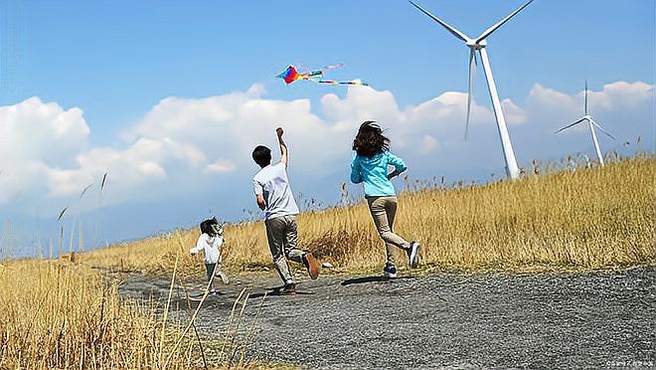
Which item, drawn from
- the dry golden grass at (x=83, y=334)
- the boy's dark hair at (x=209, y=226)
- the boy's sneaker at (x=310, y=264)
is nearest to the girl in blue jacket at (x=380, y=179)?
the boy's sneaker at (x=310, y=264)

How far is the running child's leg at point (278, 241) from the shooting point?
8875 mm

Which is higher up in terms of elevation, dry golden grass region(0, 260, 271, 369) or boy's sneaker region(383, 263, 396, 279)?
boy's sneaker region(383, 263, 396, 279)

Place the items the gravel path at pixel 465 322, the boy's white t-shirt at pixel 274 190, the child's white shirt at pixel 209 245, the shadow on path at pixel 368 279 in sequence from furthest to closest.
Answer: the child's white shirt at pixel 209 245 < the shadow on path at pixel 368 279 < the boy's white t-shirt at pixel 274 190 < the gravel path at pixel 465 322

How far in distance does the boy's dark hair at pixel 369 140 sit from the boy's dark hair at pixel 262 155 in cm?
108

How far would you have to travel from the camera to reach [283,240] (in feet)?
29.6

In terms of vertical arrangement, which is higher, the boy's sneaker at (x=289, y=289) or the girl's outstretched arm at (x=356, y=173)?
the girl's outstretched arm at (x=356, y=173)

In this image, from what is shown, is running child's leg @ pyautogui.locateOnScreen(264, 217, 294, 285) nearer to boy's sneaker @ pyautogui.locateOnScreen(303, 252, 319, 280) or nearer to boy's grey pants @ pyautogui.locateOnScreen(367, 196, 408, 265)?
boy's sneaker @ pyautogui.locateOnScreen(303, 252, 319, 280)

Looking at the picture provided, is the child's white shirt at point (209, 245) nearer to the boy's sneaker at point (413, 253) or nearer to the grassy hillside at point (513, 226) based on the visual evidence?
the grassy hillside at point (513, 226)

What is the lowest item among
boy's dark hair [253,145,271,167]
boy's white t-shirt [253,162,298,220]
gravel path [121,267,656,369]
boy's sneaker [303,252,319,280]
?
gravel path [121,267,656,369]

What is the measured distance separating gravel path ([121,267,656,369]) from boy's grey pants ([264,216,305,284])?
1.43ft

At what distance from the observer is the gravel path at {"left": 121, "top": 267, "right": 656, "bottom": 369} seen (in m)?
4.98

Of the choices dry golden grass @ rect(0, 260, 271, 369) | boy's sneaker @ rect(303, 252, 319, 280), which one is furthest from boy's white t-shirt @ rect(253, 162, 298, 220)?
dry golden grass @ rect(0, 260, 271, 369)

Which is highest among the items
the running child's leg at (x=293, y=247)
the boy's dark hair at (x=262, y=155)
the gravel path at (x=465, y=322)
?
the boy's dark hair at (x=262, y=155)

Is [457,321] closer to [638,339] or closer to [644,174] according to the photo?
[638,339]
